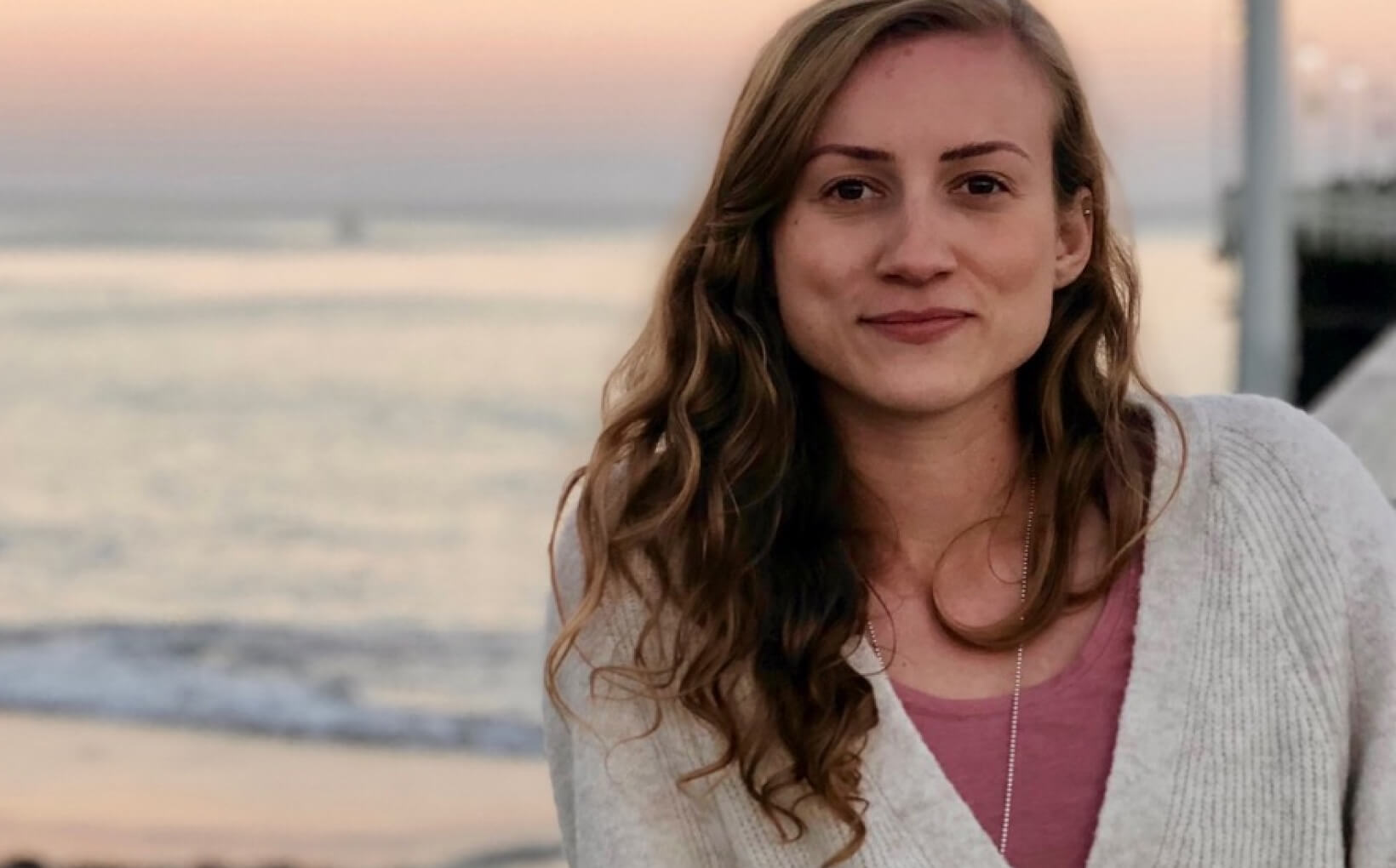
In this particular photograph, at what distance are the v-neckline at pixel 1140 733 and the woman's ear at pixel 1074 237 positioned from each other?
8.7 inches

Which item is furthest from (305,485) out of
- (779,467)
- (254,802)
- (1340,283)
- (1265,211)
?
(779,467)

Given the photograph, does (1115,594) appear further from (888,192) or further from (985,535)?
(888,192)

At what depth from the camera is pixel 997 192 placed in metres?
2.44

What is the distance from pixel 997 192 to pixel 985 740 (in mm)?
609

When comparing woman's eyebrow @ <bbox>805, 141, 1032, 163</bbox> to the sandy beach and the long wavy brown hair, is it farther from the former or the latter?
the sandy beach

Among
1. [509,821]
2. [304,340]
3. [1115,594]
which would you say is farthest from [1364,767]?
[304,340]

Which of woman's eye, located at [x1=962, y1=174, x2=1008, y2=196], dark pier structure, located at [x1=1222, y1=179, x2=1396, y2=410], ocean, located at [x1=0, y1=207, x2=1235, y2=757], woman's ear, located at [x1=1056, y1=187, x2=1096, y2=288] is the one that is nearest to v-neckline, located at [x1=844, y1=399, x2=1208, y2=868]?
woman's ear, located at [x1=1056, y1=187, x2=1096, y2=288]

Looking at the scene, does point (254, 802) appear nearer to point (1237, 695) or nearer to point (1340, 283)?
point (1237, 695)

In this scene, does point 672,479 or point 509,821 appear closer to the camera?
point 672,479

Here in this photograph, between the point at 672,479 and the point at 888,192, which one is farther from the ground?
the point at 888,192

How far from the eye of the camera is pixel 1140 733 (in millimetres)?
2395

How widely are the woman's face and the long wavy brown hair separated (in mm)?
30

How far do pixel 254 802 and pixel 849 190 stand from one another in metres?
7.00

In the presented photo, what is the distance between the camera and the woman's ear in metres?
2.57
